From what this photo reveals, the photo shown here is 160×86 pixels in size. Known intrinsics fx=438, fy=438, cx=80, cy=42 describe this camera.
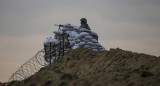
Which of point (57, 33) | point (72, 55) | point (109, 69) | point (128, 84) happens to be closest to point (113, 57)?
point (109, 69)

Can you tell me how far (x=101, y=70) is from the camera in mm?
29312

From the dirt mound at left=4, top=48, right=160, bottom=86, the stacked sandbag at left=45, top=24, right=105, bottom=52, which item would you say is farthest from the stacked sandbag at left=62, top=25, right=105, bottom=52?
the dirt mound at left=4, top=48, right=160, bottom=86

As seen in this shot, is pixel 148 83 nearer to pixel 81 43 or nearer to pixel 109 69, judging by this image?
pixel 109 69

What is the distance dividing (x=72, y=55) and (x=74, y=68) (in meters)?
3.26

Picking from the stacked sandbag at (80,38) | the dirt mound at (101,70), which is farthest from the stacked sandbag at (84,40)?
the dirt mound at (101,70)

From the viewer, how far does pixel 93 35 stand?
1663 inches

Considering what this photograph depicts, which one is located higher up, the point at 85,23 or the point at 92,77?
the point at 85,23

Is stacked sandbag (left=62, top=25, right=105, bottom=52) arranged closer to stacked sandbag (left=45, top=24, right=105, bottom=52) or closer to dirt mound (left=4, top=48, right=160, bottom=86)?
stacked sandbag (left=45, top=24, right=105, bottom=52)

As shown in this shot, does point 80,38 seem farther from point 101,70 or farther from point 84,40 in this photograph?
point 101,70

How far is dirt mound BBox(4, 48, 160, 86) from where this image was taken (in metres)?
19.2

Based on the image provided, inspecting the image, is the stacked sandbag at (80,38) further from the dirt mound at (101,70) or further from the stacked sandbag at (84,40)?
the dirt mound at (101,70)

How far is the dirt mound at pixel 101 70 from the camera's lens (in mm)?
19250

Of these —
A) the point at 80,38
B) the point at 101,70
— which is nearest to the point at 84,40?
the point at 80,38

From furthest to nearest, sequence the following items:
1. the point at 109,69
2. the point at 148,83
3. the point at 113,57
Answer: the point at 113,57 → the point at 109,69 → the point at 148,83
